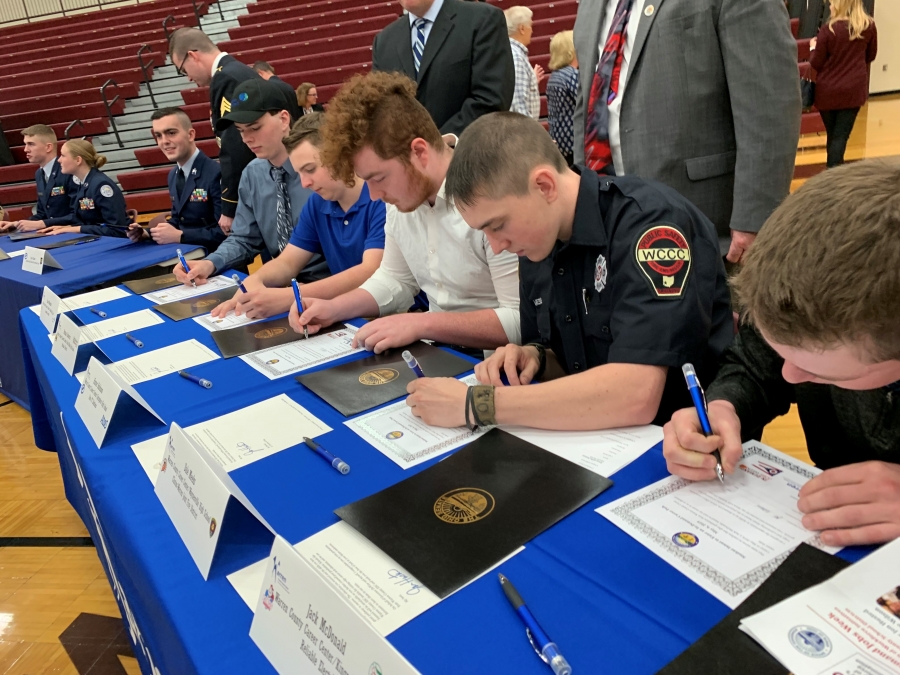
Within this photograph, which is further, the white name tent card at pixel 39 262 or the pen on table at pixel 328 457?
the white name tent card at pixel 39 262

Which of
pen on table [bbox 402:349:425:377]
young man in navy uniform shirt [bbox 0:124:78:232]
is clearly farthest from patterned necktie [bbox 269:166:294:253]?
young man in navy uniform shirt [bbox 0:124:78:232]

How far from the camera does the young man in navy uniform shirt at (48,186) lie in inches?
179

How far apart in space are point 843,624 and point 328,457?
2.32ft

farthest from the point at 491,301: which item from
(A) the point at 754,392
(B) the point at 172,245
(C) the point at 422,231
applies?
(B) the point at 172,245

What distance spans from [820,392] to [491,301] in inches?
36.4

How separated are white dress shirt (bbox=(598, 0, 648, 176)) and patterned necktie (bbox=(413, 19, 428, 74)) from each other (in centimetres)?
94

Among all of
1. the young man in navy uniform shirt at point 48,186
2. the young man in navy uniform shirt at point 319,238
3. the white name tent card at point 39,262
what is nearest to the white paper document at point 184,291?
the young man in navy uniform shirt at point 319,238

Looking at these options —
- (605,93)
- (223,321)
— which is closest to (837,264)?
(605,93)

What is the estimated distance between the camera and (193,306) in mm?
2000

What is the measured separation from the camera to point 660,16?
1.58m

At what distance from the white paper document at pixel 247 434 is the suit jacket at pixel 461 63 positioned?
1.61 m

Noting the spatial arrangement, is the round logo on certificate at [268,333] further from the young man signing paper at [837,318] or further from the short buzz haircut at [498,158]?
the young man signing paper at [837,318]

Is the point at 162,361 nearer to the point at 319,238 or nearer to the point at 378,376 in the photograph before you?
the point at 378,376

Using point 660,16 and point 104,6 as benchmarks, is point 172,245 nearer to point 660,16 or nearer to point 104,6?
point 660,16
